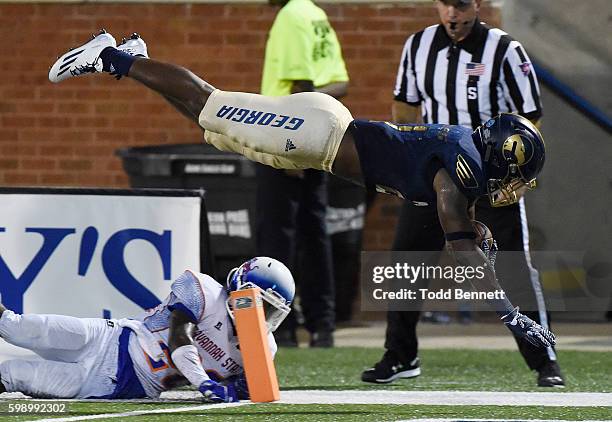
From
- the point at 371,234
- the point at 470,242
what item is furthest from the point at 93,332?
the point at 371,234

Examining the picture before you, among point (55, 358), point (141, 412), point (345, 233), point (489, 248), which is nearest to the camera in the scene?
point (141, 412)

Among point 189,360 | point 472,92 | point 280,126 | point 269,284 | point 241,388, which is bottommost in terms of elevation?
point 241,388

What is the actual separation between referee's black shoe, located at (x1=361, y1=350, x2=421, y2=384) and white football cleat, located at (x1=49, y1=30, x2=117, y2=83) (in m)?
1.96

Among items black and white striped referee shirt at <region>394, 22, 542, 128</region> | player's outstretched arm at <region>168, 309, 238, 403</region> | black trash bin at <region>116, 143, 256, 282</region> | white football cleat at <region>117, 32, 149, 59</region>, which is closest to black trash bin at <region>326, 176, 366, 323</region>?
black trash bin at <region>116, 143, 256, 282</region>

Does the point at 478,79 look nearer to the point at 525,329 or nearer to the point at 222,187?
the point at 525,329

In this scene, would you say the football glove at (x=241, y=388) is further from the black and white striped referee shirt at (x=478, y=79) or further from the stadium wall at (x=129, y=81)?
the stadium wall at (x=129, y=81)

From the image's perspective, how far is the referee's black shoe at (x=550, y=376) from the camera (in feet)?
24.5

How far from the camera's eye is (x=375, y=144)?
6.77m

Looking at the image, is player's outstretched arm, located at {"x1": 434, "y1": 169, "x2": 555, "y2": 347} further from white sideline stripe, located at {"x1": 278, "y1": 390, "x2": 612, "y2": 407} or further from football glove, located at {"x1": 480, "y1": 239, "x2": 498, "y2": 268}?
white sideline stripe, located at {"x1": 278, "y1": 390, "x2": 612, "y2": 407}

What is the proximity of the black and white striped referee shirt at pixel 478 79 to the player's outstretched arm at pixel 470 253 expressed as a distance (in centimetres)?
138

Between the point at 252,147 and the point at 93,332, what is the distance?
1061 mm

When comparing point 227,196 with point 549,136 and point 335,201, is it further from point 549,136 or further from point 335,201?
point 549,136

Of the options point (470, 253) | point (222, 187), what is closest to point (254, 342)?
point (470, 253)

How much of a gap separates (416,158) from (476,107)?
1.19 m
